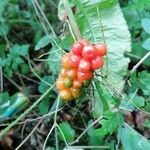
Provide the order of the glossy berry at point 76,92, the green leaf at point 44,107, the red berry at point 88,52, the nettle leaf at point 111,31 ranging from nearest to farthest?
the red berry at point 88,52, the glossy berry at point 76,92, the nettle leaf at point 111,31, the green leaf at point 44,107

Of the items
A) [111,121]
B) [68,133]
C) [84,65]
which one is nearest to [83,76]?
[84,65]

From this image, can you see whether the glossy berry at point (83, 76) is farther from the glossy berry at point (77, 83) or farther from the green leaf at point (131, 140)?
the green leaf at point (131, 140)

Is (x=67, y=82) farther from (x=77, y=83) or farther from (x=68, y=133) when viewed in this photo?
(x=68, y=133)

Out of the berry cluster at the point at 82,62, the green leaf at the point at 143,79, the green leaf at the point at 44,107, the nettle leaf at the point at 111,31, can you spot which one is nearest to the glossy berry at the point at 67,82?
the berry cluster at the point at 82,62

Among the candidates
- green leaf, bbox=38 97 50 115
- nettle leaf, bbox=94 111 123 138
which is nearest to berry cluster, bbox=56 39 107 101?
nettle leaf, bbox=94 111 123 138

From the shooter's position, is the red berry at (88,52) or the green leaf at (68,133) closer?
the red berry at (88,52)

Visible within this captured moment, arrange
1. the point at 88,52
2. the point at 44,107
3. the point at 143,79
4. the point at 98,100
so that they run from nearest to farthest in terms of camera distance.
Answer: the point at 88,52, the point at 143,79, the point at 98,100, the point at 44,107

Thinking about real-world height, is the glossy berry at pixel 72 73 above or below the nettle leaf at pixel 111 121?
above

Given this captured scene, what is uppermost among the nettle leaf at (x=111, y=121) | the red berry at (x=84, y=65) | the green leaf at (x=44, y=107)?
the red berry at (x=84, y=65)
